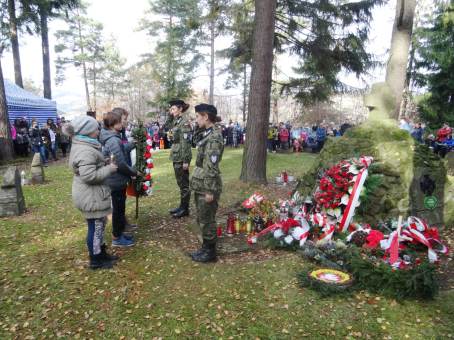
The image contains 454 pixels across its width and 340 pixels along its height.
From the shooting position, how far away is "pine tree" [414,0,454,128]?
1812 cm

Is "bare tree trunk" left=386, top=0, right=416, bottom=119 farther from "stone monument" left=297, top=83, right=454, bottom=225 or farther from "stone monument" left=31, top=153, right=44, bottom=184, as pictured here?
"stone monument" left=31, top=153, right=44, bottom=184

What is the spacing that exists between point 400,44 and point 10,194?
10145mm

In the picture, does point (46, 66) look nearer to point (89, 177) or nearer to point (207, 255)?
point (89, 177)

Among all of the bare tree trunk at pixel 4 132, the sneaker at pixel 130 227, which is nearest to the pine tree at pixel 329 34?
the sneaker at pixel 130 227

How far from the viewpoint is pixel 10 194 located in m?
7.00

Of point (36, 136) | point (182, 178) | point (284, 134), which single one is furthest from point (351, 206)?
Result: point (284, 134)

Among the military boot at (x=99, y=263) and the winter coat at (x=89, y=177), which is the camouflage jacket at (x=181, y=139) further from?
the military boot at (x=99, y=263)

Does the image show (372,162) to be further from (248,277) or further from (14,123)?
(14,123)

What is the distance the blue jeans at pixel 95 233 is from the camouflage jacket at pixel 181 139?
2246mm

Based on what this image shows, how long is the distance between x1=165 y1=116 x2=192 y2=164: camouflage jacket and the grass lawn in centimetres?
171

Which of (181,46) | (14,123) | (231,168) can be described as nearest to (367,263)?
(231,168)

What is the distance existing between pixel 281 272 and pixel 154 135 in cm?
1877

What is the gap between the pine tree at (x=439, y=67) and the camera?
18.1 metres

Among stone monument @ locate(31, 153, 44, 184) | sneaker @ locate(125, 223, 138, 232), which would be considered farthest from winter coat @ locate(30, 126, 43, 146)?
sneaker @ locate(125, 223, 138, 232)
